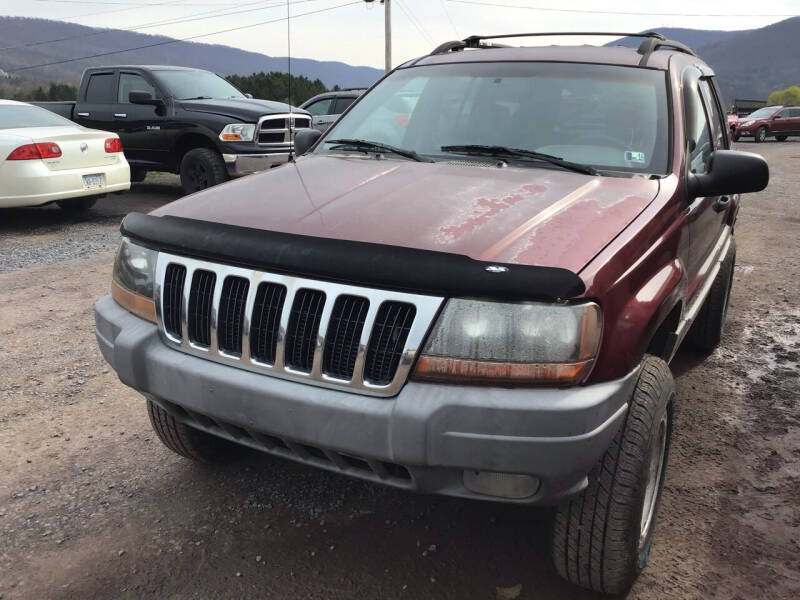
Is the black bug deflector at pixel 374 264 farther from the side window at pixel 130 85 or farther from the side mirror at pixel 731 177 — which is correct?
the side window at pixel 130 85

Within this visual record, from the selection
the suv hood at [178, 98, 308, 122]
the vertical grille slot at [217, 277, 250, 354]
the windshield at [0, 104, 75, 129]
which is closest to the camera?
the vertical grille slot at [217, 277, 250, 354]

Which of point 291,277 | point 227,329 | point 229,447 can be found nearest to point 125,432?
point 229,447

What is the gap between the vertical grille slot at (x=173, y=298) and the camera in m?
2.33

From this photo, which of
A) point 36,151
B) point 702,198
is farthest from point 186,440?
point 36,151

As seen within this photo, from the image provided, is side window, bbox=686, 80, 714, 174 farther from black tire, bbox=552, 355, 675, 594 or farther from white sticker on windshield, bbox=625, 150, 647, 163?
black tire, bbox=552, 355, 675, 594

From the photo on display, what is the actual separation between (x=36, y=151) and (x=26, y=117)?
1091 millimetres

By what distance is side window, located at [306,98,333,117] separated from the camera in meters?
14.0

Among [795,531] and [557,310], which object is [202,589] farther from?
[795,531]

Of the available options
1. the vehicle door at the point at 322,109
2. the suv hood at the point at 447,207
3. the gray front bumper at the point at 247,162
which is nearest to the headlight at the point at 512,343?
the suv hood at the point at 447,207

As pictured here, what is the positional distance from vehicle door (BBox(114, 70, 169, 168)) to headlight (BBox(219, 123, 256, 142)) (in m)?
1.15

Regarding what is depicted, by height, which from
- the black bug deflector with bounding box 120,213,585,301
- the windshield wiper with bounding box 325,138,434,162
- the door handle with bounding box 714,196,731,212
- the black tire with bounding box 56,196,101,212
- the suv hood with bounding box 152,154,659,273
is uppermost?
the windshield wiper with bounding box 325,138,434,162

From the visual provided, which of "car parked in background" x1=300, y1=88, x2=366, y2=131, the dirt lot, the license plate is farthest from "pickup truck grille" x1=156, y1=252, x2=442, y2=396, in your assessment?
"car parked in background" x1=300, y1=88, x2=366, y2=131

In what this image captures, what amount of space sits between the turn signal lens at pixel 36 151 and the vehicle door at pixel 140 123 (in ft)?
6.72

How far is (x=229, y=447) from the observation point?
3.17 m
